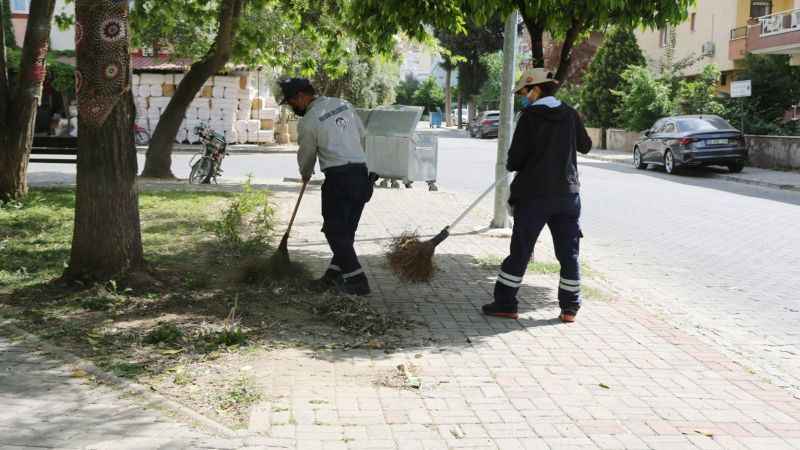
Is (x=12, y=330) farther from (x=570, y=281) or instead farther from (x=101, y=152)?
(x=570, y=281)

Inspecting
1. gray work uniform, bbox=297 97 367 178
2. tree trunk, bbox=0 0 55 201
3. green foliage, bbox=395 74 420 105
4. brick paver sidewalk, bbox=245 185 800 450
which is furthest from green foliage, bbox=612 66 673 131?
green foliage, bbox=395 74 420 105

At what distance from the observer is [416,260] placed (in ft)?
23.4

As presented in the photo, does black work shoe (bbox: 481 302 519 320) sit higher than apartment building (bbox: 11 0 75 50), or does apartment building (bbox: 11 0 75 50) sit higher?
apartment building (bbox: 11 0 75 50)

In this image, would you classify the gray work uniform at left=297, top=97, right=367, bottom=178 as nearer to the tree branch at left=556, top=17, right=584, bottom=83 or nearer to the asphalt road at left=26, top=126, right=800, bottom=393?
the tree branch at left=556, top=17, right=584, bottom=83

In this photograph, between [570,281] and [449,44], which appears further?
[449,44]

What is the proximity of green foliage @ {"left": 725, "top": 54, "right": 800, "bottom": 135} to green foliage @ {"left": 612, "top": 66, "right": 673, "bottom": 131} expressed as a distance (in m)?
3.14

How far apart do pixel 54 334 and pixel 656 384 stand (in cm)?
379

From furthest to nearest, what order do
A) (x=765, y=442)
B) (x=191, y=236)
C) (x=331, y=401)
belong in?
(x=191, y=236)
(x=331, y=401)
(x=765, y=442)

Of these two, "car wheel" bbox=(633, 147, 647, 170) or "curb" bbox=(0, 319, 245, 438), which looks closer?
"curb" bbox=(0, 319, 245, 438)

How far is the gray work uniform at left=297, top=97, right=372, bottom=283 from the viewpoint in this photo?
6.73 meters

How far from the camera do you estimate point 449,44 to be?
204ft

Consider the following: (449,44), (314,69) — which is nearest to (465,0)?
(314,69)

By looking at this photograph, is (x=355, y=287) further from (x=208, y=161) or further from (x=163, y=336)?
(x=208, y=161)

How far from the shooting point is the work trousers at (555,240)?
623 centimetres
